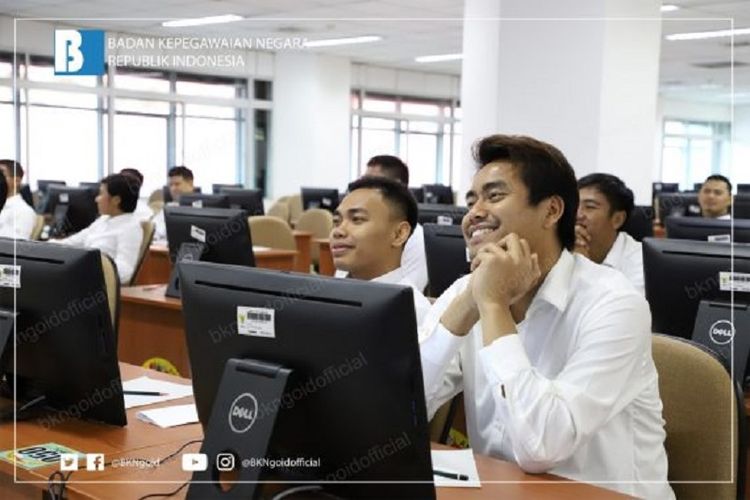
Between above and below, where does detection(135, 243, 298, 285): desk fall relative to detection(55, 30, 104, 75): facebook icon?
below

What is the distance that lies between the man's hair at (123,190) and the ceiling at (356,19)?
293 centimetres

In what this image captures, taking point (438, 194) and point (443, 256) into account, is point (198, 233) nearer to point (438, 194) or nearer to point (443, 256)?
point (443, 256)

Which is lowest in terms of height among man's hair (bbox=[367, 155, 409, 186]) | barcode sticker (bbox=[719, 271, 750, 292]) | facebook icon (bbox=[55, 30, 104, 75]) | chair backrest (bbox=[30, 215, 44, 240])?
chair backrest (bbox=[30, 215, 44, 240])

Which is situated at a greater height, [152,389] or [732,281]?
[732,281]

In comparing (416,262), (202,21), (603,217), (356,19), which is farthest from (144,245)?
(202,21)

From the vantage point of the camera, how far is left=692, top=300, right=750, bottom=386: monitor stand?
214cm

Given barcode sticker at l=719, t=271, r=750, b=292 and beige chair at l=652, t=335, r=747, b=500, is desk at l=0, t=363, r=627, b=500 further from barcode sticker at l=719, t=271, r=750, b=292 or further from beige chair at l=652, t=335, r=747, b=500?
barcode sticker at l=719, t=271, r=750, b=292

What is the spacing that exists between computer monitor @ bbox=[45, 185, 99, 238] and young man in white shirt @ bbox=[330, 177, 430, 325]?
3900mm

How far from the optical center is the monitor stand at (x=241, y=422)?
129cm

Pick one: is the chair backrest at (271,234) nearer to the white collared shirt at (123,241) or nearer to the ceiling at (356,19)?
the white collared shirt at (123,241)

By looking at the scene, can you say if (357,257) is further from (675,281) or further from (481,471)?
(481,471)

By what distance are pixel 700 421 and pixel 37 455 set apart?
4.11 ft

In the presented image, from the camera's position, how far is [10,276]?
1768 mm

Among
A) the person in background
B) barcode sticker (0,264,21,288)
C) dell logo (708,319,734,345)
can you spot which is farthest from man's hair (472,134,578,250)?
the person in background
